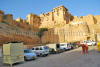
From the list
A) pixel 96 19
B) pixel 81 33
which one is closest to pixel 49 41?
pixel 81 33

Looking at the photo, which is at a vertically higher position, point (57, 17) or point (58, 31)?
point (57, 17)

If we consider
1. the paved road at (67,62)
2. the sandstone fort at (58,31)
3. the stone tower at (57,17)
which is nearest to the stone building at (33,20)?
the stone tower at (57,17)

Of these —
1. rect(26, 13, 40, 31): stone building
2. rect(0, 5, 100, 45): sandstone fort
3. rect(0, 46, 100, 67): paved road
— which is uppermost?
rect(26, 13, 40, 31): stone building

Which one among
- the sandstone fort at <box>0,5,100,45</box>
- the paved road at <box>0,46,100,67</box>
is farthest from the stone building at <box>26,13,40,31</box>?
the paved road at <box>0,46,100,67</box>

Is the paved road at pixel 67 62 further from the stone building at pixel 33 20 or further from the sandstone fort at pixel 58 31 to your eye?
the stone building at pixel 33 20

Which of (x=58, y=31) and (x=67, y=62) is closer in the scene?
(x=67, y=62)

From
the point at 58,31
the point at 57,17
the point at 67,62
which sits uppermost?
the point at 57,17

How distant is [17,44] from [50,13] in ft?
208

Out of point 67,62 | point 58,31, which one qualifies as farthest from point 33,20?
point 67,62

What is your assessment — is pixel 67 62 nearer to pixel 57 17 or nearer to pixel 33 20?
pixel 57 17

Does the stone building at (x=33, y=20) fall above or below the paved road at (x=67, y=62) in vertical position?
above

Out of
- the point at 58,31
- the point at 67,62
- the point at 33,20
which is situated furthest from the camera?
the point at 33,20

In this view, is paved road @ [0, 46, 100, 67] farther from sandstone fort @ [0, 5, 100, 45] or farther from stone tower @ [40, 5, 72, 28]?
stone tower @ [40, 5, 72, 28]

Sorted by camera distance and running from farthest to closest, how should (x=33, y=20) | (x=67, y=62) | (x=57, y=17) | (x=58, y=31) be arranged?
(x=33, y=20) → (x=57, y=17) → (x=58, y=31) → (x=67, y=62)
